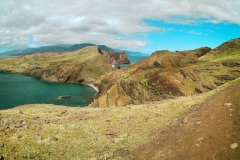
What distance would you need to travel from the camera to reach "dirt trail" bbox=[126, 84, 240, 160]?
18031 mm

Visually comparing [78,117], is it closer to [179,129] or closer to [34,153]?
[34,153]

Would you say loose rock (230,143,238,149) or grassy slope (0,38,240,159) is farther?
grassy slope (0,38,240,159)

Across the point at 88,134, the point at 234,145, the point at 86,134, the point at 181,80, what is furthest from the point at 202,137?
the point at 181,80

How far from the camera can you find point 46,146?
69.2 ft

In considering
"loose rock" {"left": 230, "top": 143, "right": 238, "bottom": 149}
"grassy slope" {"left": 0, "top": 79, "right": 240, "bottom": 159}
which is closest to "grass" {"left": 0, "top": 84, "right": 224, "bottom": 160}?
"grassy slope" {"left": 0, "top": 79, "right": 240, "bottom": 159}

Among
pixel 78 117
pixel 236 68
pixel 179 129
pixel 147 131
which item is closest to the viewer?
pixel 179 129

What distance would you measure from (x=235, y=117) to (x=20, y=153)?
893 inches

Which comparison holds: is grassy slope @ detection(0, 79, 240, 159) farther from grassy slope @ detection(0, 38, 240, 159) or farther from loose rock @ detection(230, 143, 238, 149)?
loose rock @ detection(230, 143, 238, 149)

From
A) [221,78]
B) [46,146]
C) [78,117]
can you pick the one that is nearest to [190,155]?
[46,146]

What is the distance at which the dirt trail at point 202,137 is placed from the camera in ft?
59.2

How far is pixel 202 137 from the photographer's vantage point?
20453 millimetres

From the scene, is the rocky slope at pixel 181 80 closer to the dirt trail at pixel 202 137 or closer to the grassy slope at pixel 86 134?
the grassy slope at pixel 86 134

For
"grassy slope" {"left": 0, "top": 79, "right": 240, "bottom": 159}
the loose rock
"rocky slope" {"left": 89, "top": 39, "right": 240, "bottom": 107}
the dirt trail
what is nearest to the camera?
the loose rock

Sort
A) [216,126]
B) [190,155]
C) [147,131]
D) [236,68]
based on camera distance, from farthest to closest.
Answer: [236,68], [147,131], [216,126], [190,155]
